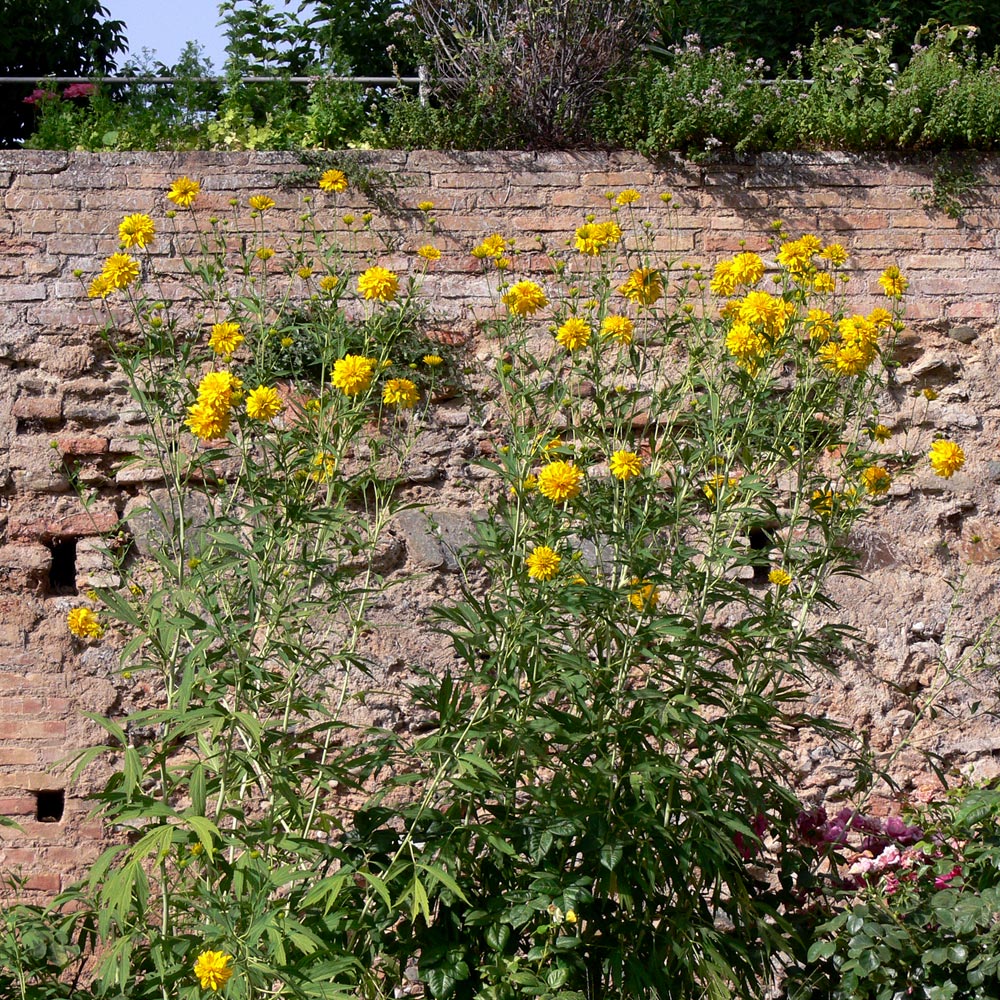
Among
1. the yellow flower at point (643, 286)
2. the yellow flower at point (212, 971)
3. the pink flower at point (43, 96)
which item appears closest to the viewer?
the yellow flower at point (212, 971)

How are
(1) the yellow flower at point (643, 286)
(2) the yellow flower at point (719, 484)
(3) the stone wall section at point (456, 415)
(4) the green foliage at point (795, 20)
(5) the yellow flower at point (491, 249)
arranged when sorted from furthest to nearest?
(4) the green foliage at point (795, 20)
(3) the stone wall section at point (456, 415)
(5) the yellow flower at point (491, 249)
(1) the yellow flower at point (643, 286)
(2) the yellow flower at point (719, 484)

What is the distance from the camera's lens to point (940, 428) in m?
5.02

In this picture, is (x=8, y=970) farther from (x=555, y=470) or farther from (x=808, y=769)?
(x=808, y=769)

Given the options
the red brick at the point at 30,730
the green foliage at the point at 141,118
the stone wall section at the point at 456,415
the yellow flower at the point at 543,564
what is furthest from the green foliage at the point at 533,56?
the red brick at the point at 30,730

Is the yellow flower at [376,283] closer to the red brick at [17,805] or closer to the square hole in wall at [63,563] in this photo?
the square hole in wall at [63,563]

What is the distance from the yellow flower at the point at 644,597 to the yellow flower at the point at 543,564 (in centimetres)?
26

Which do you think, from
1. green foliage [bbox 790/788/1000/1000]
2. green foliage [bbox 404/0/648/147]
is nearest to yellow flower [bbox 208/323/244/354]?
green foliage [bbox 404/0/648/147]

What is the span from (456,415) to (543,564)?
1.79 meters

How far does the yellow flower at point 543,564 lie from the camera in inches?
126

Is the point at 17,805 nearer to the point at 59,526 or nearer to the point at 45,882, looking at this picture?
the point at 45,882

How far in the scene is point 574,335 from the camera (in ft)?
11.9

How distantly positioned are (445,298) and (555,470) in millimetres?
1927

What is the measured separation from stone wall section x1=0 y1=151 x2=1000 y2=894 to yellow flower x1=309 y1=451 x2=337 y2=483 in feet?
3.97

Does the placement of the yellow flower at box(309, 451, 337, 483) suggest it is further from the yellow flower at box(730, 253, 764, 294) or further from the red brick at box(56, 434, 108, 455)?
the red brick at box(56, 434, 108, 455)
